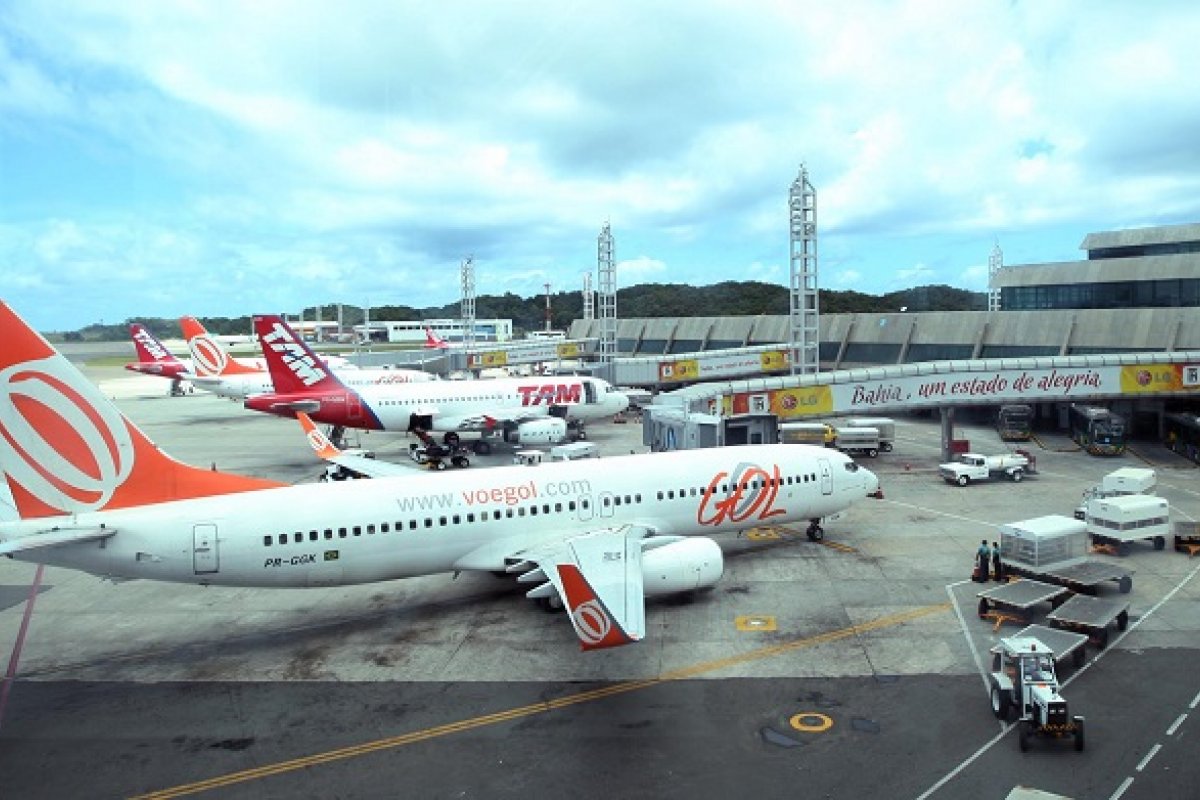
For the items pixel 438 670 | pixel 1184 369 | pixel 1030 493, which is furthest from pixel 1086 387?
A: pixel 438 670

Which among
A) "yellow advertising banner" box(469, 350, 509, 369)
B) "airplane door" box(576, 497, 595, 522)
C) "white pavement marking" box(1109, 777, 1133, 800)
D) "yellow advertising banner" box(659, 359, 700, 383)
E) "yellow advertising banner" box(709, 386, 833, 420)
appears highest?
"yellow advertising banner" box(469, 350, 509, 369)

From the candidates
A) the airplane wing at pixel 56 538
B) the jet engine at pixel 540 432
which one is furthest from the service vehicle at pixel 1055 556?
the jet engine at pixel 540 432

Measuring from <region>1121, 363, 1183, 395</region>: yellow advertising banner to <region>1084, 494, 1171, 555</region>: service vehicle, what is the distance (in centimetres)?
2090

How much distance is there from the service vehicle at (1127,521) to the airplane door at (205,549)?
30.7 meters

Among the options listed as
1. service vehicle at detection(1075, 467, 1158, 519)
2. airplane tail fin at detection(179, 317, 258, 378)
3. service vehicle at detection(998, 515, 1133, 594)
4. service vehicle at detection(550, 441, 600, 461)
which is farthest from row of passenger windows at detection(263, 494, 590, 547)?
airplane tail fin at detection(179, 317, 258, 378)

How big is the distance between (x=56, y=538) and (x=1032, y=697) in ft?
78.2

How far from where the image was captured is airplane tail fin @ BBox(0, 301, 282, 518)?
20797 millimetres

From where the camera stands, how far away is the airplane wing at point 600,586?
61.2ft

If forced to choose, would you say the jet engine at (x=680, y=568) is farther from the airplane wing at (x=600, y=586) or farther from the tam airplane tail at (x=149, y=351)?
the tam airplane tail at (x=149, y=351)

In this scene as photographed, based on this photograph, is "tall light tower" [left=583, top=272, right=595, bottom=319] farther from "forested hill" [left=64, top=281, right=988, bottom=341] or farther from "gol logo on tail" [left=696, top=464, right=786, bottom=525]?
"gol logo on tail" [left=696, top=464, right=786, bottom=525]

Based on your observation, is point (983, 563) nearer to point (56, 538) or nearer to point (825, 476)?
point (825, 476)

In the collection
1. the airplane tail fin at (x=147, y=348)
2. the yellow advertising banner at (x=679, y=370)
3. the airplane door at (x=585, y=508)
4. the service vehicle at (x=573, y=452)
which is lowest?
the service vehicle at (x=573, y=452)

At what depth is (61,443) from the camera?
2169cm

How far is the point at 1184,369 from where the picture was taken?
50000 millimetres
